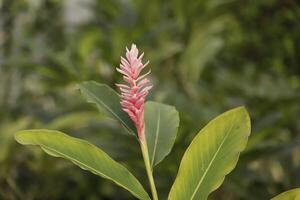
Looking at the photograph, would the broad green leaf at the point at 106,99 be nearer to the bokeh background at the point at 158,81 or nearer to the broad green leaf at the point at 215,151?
the broad green leaf at the point at 215,151

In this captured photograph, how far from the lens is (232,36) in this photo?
8.77ft

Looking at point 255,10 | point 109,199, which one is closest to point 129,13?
point 109,199


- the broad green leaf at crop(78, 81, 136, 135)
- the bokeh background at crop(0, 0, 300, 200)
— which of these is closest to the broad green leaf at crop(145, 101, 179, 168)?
the broad green leaf at crop(78, 81, 136, 135)

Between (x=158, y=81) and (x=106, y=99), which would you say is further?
(x=158, y=81)

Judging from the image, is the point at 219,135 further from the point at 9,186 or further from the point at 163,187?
the point at 9,186

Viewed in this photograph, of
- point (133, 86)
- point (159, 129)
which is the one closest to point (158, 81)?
point (159, 129)

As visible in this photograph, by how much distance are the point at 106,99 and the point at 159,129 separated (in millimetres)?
68

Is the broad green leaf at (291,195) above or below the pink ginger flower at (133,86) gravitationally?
below

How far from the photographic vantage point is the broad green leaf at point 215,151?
0.53 meters

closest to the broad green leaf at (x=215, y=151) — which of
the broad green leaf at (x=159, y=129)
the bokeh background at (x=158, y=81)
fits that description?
the broad green leaf at (x=159, y=129)

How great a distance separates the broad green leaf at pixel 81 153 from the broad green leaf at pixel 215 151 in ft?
0.17

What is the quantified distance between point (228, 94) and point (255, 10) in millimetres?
841

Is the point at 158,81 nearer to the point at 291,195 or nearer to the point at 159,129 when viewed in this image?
the point at 159,129

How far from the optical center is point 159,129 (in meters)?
0.63
